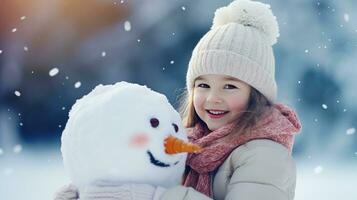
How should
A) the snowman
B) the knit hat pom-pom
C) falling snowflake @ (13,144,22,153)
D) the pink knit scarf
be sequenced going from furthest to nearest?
falling snowflake @ (13,144,22,153) < the knit hat pom-pom < the pink knit scarf < the snowman

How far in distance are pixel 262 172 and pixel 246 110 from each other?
20 cm

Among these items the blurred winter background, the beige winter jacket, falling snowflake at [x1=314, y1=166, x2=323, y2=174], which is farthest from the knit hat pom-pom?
falling snowflake at [x1=314, y1=166, x2=323, y2=174]

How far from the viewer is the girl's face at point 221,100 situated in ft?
3.98

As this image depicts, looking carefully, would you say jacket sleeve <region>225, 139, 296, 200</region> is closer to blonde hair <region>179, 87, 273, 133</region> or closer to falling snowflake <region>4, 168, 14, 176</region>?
blonde hair <region>179, 87, 273, 133</region>

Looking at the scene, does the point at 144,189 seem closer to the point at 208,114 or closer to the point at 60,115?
the point at 208,114

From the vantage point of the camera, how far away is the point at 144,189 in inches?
39.5

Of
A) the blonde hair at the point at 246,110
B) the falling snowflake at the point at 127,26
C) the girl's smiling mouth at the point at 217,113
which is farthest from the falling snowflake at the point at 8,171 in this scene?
the girl's smiling mouth at the point at 217,113

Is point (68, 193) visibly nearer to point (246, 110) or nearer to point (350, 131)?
point (246, 110)

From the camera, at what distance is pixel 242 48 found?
4.10 feet

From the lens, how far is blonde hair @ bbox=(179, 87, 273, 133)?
46.4 inches

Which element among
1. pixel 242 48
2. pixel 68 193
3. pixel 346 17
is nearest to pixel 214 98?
pixel 242 48

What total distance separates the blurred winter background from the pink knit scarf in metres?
1.28

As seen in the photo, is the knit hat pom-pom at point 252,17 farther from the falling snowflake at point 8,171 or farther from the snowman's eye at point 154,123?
the falling snowflake at point 8,171

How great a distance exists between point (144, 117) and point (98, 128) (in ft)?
0.27
